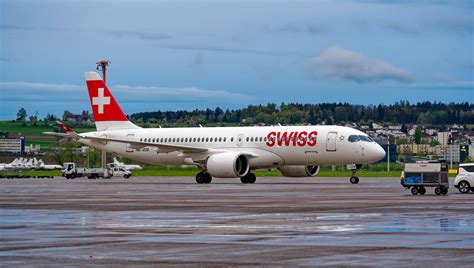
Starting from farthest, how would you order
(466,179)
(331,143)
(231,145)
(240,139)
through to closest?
1. (231,145)
2. (240,139)
3. (331,143)
4. (466,179)

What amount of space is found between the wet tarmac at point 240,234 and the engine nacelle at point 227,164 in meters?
30.7

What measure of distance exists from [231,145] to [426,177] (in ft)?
89.1

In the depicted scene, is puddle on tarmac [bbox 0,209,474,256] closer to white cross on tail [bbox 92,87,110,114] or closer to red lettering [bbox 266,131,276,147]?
red lettering [bbox 266,131,276,147]

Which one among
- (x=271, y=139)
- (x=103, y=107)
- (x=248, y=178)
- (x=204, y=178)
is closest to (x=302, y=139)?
(x=271, y=139)

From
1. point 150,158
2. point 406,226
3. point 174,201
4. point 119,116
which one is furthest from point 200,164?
point 406,226

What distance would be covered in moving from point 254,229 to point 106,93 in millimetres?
60432

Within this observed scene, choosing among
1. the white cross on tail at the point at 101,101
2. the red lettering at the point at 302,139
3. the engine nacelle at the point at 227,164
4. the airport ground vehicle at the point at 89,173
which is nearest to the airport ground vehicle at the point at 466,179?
the red lettering at the point at 302,139

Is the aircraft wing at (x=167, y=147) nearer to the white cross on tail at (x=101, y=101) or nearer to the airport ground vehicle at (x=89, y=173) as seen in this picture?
the white cross on tail at (x=101, y=101)

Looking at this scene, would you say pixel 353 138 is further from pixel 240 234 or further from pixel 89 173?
pixel 240 234

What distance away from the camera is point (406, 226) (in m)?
25.0

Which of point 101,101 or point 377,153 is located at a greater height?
point 101,101

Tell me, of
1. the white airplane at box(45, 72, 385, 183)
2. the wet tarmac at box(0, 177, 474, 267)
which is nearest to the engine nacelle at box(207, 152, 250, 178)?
the white airplane at box(45, 72, 385, 183)

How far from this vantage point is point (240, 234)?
22.9 metres

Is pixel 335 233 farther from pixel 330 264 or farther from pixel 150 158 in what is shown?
pixel 150 158
